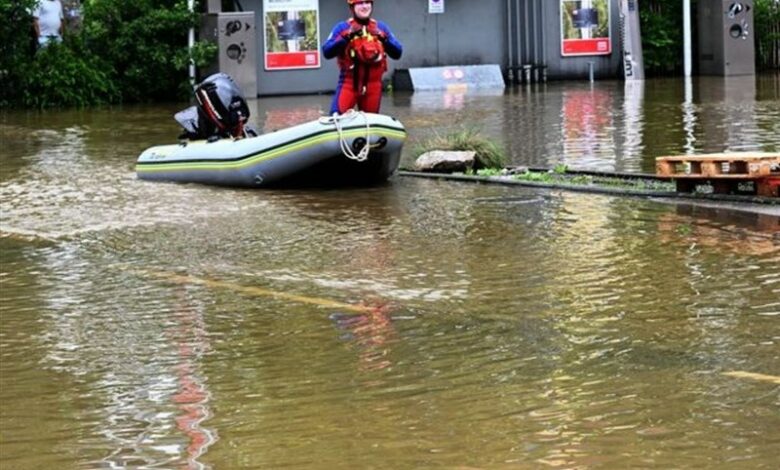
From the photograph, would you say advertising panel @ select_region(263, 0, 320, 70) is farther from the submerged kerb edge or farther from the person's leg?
the submerged kerb edge

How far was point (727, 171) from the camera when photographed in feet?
42.5

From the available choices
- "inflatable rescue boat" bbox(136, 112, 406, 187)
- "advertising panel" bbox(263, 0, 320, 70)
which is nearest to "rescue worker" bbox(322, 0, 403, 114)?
"inflatable rescue boat" bbox(136, 112, 406, 187)

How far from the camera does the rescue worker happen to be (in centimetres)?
1566

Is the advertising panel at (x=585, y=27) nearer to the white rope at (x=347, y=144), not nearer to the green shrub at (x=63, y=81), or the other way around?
the green shrub at (x=63, y=81)

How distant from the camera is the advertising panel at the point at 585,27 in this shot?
3300 cm

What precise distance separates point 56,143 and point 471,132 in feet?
21.4

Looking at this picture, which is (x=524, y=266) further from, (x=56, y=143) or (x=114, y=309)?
(x=56, y=143)

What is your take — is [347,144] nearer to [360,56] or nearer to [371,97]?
[360,56]

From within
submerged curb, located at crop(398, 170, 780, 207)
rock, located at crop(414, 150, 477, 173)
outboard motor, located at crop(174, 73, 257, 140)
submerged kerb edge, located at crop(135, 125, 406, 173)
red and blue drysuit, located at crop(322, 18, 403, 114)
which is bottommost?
submerged curb, located at crop(398, 170, 780, 207)

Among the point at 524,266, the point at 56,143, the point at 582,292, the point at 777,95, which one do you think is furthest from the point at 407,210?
the point at 777,95

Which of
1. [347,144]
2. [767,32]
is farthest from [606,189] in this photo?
[767,32]

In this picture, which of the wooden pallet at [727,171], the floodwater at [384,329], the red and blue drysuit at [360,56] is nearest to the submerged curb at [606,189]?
the wooden pallet at [727,171]

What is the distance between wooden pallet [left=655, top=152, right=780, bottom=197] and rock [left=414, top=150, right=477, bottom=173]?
Result: 9.10ft

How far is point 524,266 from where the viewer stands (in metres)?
10.3
